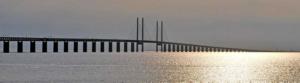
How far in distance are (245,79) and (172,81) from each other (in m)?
7.36

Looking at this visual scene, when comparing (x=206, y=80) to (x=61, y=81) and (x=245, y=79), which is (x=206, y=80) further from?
(x=61, y=81)

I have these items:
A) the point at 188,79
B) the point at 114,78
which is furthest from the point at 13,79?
the point at 188,79

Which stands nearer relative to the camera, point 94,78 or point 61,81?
point 61,81

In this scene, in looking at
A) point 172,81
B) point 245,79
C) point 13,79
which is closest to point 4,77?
point 13,79

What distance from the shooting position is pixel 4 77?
8556 centimetres

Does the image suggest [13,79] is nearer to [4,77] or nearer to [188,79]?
[4,77]

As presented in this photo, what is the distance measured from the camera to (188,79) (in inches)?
3319

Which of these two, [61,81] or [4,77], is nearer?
[61,81]

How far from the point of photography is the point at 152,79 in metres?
84.1

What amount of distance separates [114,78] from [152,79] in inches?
141

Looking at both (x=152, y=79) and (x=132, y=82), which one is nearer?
(x=132, y=82)

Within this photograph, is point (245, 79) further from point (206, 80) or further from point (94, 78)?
point (94, 78)

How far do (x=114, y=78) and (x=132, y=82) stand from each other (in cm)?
644

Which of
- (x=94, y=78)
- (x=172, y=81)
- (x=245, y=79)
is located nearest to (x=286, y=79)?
(x=245, y=79)
